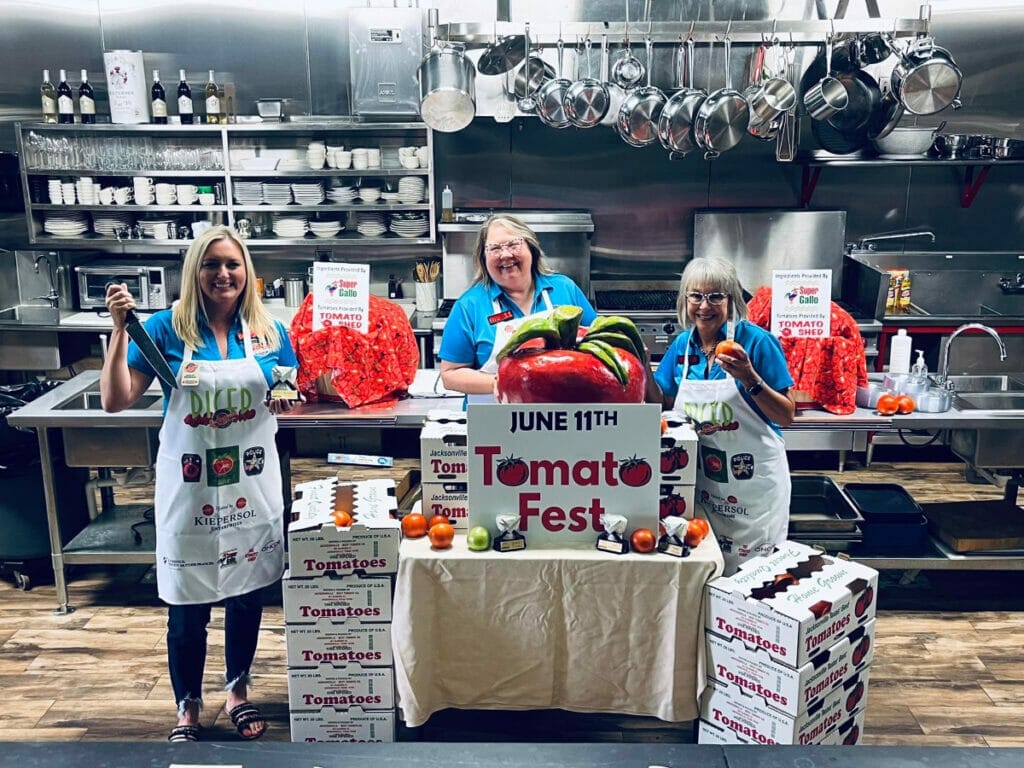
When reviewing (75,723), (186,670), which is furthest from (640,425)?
(75,723)

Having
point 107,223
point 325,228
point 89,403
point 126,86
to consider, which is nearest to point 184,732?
point 89,403

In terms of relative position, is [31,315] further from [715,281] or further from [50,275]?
[715,281]

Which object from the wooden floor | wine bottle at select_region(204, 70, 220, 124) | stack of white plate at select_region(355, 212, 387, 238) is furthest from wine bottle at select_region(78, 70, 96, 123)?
the wooden floor

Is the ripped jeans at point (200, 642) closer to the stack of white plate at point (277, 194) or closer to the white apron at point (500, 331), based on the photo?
the white apron at point (500, 331)

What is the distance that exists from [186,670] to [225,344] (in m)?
1.04

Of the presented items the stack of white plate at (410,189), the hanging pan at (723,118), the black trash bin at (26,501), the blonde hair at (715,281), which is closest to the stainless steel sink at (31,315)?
the black trash bin at (26,501)

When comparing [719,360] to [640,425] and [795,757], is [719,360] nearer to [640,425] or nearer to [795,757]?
[640,425]

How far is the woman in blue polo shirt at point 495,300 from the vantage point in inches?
133

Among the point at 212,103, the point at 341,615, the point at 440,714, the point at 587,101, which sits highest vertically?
the point at 212,103

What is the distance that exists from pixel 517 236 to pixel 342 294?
2.66 ft

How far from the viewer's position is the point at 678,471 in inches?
107

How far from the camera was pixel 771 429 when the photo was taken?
10.3ft

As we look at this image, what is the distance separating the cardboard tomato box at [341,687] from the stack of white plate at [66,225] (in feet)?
14.8

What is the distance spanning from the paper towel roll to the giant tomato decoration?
15.7 ft
